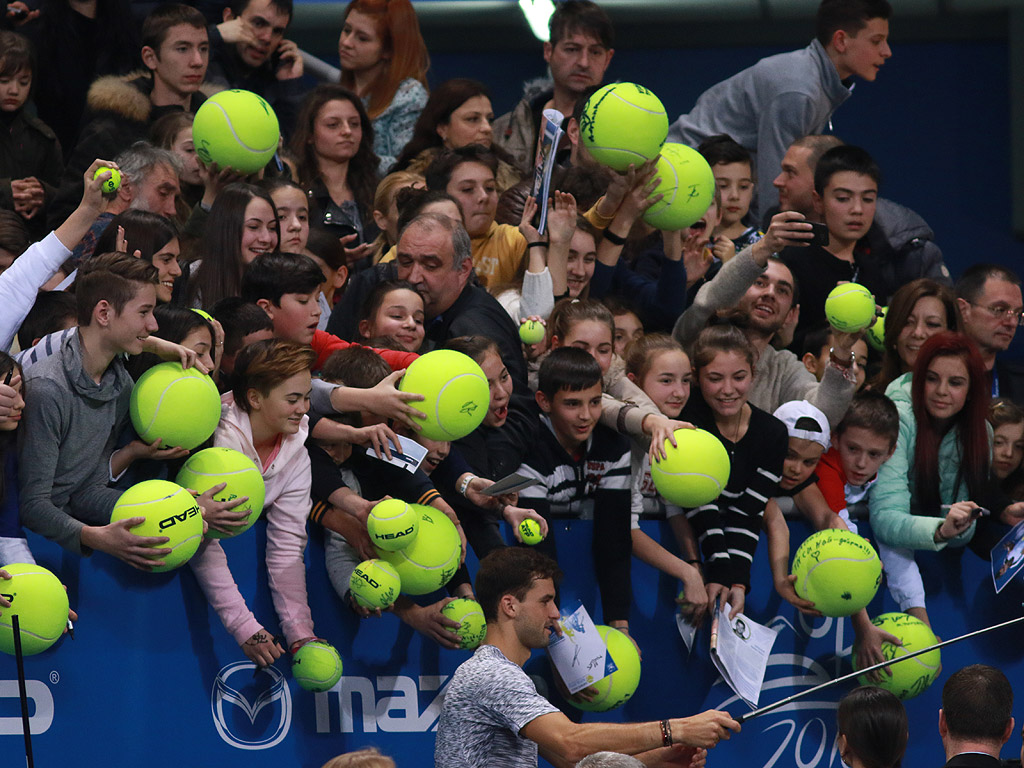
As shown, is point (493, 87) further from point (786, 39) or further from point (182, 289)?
point (182, 289)

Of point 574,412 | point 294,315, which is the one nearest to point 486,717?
point 574,412

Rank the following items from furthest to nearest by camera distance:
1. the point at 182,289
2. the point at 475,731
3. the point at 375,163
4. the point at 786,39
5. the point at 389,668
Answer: the point at 786,39 → the point at 375,163 → the point at 182,289 → the point at 389,668 → the point at 475,731

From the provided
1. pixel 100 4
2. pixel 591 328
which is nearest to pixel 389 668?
pixel 591 328

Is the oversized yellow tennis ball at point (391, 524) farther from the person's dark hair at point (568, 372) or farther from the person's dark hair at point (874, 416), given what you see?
the person's dark hair at point (874, 416)

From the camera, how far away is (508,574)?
5258 mm

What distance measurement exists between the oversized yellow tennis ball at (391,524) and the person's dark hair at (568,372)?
96cm

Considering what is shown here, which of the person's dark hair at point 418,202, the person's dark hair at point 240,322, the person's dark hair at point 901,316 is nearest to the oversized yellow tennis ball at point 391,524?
the person's dark hair at point 240,322

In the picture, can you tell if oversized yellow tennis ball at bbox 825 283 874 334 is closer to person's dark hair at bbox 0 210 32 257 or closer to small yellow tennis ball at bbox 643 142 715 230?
small yellow tennis ball at bbox 643 142 715 230

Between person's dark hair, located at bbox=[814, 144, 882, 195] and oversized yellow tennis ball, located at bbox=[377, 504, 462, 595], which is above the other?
person's dark hair, located at bbox=[814, 144, 882, 195]

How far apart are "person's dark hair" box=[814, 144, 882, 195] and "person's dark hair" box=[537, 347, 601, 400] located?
222 centimetres

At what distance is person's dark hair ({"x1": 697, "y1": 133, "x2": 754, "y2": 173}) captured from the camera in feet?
26.5

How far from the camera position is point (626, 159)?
6.36 meters

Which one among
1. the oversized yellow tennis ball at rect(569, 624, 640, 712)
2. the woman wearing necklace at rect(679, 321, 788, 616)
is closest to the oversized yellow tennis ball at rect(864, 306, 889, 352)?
the woman wearing necklace at rect(679, 321, 788, 616)

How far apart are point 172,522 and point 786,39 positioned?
7.36 meters
